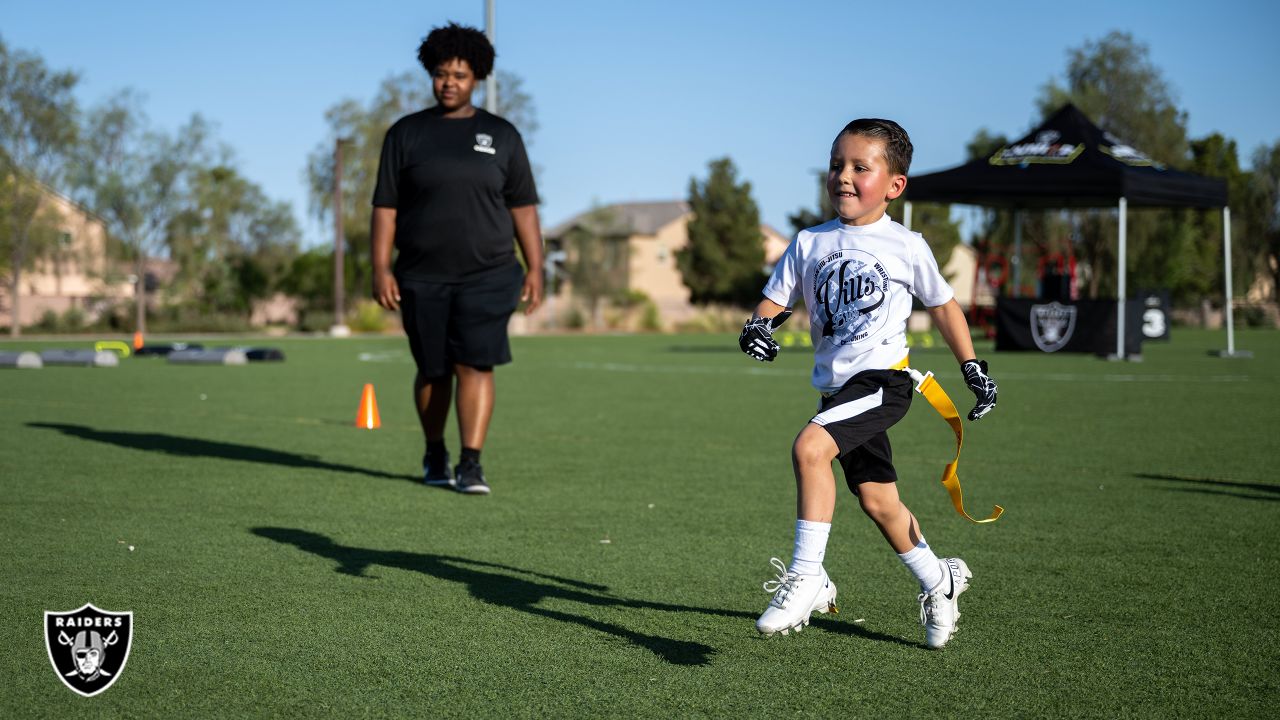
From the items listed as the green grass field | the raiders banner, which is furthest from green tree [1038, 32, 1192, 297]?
the green grass field

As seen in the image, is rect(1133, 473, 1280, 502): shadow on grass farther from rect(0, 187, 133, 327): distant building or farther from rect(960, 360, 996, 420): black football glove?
rect(0, 187, 133, 327): distant building

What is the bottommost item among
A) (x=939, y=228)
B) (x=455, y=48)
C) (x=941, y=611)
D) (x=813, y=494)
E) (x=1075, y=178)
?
(x=941, y=611)

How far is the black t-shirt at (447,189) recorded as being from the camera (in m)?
6.96

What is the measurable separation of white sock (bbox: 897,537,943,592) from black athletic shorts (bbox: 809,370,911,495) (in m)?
0.23

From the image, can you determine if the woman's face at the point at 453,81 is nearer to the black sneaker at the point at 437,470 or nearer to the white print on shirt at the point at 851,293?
the black sneaker at the point at 437,470

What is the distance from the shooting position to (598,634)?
12.8 ft

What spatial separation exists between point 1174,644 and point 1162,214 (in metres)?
57.9

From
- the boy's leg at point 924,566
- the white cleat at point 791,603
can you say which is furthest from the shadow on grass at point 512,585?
the boy's leg at point 924,566

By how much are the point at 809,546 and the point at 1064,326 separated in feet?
66.0

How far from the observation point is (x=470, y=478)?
6.86m

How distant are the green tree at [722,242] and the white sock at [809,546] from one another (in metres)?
74.2

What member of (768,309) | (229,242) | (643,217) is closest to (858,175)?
(768,309)

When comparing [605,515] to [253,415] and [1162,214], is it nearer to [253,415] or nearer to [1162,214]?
[253,415]

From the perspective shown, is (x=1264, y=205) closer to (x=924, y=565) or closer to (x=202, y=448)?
(x=202, y=448)
